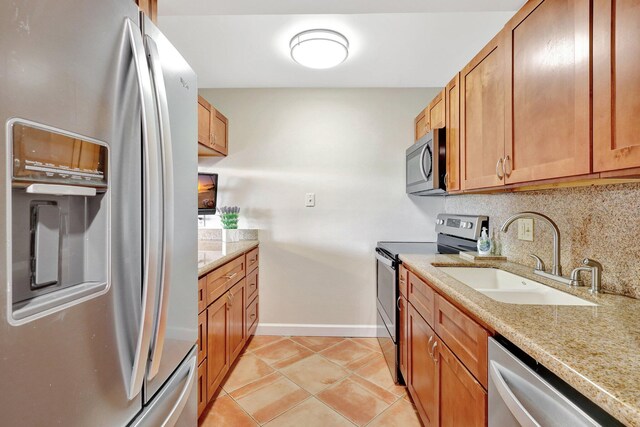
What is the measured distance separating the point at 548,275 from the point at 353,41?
1787mm

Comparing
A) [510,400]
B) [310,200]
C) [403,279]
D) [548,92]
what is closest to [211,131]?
[310,200]

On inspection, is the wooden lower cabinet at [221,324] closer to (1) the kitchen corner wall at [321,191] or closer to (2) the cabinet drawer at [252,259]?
(2) the cabinet drawer at [252,259]

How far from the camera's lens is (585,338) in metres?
0.72

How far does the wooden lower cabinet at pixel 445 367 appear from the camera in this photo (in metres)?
0.98

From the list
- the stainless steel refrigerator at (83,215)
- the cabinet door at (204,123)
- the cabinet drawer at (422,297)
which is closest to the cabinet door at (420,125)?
the cabinet drawer at (422,297)

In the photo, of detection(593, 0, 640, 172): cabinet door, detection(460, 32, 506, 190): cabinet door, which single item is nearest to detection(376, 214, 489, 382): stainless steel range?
detection(460, 32, 506, 190): cabinet door

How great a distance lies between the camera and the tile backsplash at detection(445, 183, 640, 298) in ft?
3.53

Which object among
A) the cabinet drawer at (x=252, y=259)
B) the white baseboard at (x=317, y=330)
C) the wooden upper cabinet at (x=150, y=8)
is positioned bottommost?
the white baseboard at (x=317, y=330)

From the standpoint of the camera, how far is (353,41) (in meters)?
2.03

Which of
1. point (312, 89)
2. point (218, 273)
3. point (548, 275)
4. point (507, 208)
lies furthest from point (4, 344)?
point (312, 89)

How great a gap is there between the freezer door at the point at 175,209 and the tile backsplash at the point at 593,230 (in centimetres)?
153

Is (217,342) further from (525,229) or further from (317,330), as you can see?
(525,229)

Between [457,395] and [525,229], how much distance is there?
1013 mm

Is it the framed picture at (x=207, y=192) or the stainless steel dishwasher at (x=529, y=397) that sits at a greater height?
the framed picture at (x=207, y=192)
